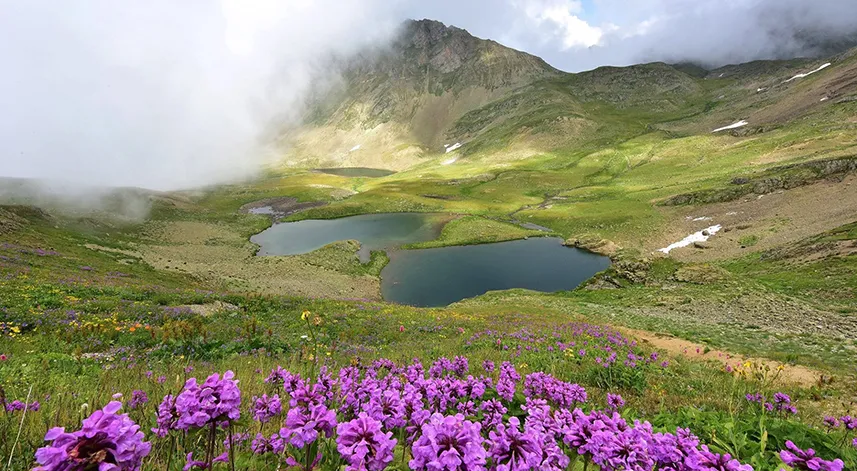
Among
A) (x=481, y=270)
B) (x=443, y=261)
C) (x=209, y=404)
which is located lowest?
(x=481, y=270)

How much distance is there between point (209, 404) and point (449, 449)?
1.40 metres

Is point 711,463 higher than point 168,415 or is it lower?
lower

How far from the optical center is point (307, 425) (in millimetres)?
2258

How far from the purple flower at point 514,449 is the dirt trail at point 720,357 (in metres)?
9.51

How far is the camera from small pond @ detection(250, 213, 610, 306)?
47875mm

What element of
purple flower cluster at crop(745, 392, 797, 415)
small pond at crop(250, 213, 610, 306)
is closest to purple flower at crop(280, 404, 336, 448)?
purple flower cluster at crop(745, 392, 797, 415)

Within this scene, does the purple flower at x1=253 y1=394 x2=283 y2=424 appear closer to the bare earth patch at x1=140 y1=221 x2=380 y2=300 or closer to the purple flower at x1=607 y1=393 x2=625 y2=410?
the purple flower at x1=607 y1=393 x2=625 y2=410

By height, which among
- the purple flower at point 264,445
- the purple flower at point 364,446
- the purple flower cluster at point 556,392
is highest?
the purple flower at point 364,446

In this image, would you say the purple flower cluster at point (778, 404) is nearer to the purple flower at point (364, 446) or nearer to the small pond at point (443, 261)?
the purple flower at point (364, 446)

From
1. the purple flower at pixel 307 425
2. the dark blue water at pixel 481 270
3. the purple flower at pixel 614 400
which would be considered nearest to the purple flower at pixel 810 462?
the purple flower at pixel 614 400

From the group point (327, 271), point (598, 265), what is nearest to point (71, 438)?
point (327, 271)

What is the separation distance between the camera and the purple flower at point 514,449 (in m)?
2.27

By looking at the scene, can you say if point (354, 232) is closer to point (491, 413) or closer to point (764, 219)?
point (764, 219)

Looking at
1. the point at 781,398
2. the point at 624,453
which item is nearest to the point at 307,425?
the point at 624,453
